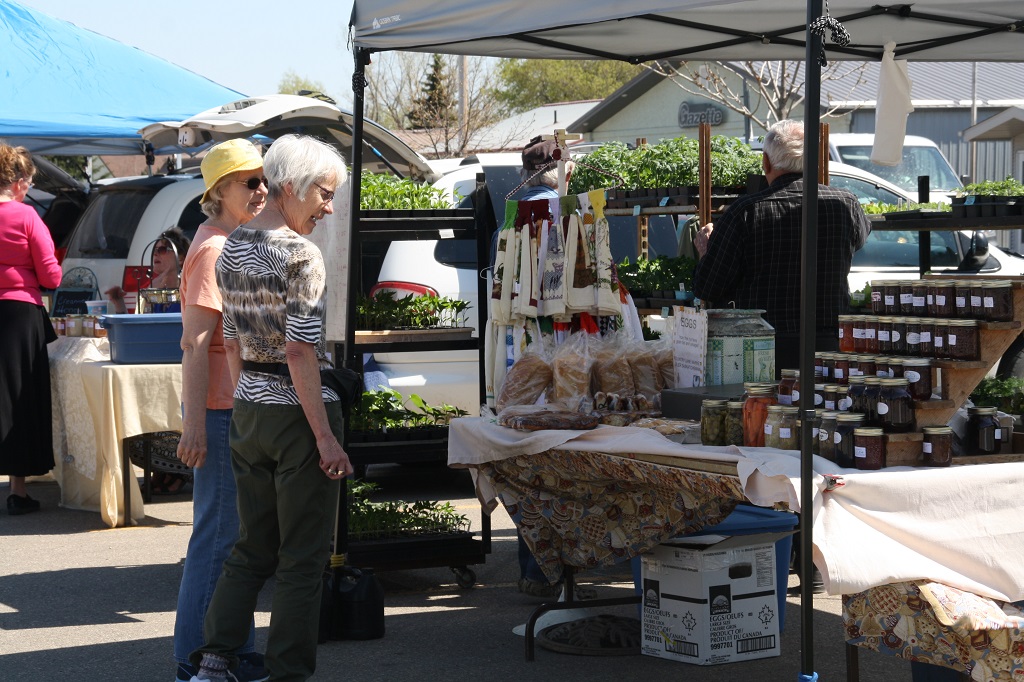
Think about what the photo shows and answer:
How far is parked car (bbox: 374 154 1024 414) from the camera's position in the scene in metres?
7.70

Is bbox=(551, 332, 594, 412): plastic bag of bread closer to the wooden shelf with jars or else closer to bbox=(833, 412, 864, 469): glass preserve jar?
bbox=(833, 412, 864, 469): glass preserve jar

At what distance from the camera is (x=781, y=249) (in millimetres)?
5293

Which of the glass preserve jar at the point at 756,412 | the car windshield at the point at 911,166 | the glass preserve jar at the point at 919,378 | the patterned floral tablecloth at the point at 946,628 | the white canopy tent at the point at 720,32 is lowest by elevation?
the patterned floral tablecloth at the point at 946,628

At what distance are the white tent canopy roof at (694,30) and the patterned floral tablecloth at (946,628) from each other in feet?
6.91

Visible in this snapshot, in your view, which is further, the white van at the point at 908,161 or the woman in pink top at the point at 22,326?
the white van at the point at 908,161

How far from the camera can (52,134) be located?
10539 millimetres

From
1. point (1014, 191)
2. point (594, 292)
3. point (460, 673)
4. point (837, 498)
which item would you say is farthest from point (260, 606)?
point (1014, 191)

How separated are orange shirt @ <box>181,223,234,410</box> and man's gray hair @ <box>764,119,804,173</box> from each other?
2475 mm

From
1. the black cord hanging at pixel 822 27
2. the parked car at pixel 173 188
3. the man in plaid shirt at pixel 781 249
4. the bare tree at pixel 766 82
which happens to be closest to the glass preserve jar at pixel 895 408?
the black cord hanging at pixel 822 27

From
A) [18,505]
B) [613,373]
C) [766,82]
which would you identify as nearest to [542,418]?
[613,373]

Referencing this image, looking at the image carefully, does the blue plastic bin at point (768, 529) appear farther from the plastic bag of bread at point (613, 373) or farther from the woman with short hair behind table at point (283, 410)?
the woman with short hair behind table at point (283, 410)

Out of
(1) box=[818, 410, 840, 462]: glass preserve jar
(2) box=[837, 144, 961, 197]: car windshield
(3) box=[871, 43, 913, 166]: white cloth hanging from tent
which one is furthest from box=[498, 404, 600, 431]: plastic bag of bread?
(2) box=[837, 144, 961, 197]: car windshield

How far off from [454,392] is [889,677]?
3.71 m

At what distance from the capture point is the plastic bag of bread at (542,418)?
4.54 metres
